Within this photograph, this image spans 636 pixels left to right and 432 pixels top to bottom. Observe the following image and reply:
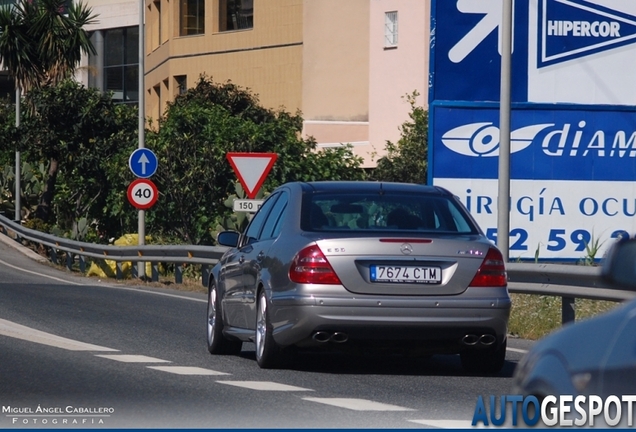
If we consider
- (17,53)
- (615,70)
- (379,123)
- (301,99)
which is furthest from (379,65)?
(615,70)

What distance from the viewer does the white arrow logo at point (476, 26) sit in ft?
72.3

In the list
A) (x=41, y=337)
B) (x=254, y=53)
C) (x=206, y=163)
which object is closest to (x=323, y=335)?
(x=41, y=337)

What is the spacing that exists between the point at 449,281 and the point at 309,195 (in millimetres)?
1401

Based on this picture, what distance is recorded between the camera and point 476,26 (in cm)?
2214

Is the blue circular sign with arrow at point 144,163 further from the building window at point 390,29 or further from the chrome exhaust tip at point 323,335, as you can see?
the building window at point 390,29

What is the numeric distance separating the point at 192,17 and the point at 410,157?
63.0 feet

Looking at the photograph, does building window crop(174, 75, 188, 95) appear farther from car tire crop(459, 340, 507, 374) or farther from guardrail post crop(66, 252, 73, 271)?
car tire crop(459, 340, 507, 374)

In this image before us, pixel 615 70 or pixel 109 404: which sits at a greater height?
pixel 615 70

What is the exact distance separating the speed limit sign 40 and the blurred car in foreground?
25293 millimetres

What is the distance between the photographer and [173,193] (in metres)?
37.7

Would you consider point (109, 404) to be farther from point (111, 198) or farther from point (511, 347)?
point (111, 198)

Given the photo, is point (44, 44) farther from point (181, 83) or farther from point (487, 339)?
point (487, 339)

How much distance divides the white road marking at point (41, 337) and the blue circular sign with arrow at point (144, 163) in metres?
15.3

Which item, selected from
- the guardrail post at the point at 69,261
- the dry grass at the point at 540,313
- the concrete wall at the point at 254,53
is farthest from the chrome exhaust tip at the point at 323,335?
the concrete wall at the point at 254,53
